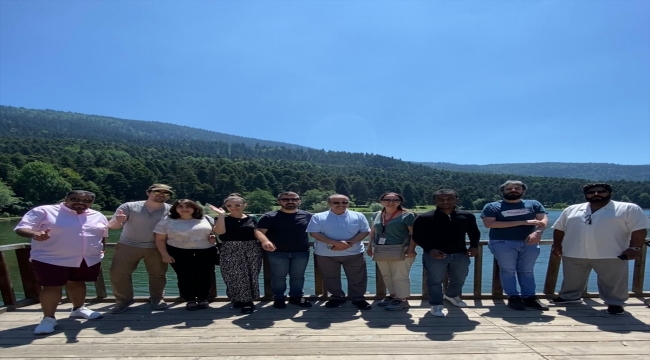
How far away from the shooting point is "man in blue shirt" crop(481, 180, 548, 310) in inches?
170

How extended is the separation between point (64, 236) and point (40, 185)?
6494 centimetres

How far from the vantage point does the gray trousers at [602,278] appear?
4.16 meters

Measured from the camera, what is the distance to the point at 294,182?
281ft

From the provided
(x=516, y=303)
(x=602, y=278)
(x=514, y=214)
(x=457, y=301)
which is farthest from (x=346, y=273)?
(x=602, y=278)

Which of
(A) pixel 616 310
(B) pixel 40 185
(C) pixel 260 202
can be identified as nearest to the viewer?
(A) pixel 616 310

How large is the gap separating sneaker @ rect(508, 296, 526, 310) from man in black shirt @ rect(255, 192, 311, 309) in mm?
2217

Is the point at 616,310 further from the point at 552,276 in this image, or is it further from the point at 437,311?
the point at 437,311

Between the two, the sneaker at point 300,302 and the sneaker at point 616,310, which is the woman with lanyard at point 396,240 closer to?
the sneaker at point 300,302

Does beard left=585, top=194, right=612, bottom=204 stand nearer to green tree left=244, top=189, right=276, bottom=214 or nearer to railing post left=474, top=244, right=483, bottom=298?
Answer: railing post left=474, top=244, right=483, bottom=298

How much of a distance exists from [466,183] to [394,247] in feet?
323

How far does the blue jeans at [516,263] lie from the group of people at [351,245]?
0.4 inches

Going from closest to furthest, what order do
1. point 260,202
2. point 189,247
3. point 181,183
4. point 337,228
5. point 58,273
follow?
point 58,273 → point 189,247 → point 337,228 → point 260,202 → point 181,183

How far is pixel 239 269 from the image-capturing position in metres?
4.34

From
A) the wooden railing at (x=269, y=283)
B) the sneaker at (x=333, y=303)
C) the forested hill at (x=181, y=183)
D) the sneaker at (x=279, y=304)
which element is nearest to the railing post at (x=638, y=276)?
the wooden railing at (x=269, y=283)
